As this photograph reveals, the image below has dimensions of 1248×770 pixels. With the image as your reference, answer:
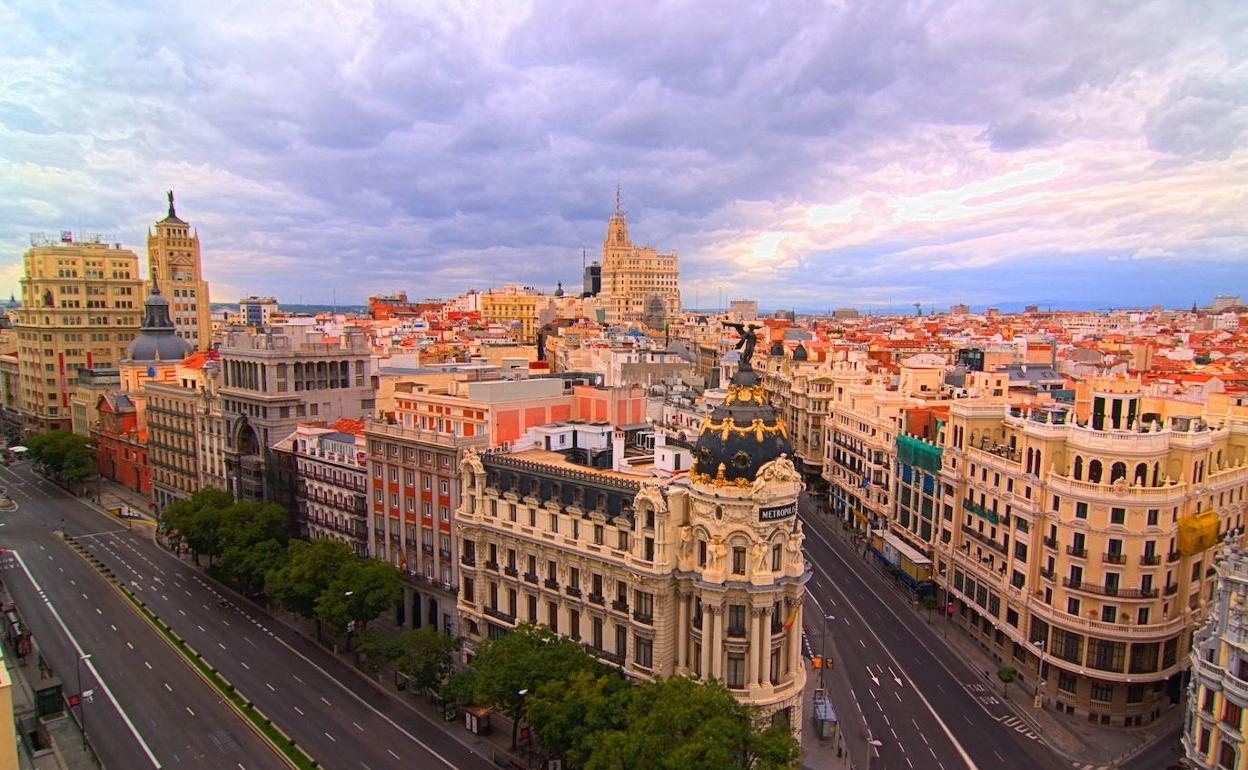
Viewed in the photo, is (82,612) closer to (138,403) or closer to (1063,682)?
(138,403)

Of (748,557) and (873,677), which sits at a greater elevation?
(748,557)

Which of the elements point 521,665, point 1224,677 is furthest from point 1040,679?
point 521,665

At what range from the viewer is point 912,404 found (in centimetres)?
12269

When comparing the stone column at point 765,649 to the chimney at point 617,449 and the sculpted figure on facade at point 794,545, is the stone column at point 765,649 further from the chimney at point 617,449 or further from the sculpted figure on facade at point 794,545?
the chimney at point 617,449

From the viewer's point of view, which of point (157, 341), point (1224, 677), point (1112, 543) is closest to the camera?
point (1224, 677)

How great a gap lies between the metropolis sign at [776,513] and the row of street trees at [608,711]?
13791 mm

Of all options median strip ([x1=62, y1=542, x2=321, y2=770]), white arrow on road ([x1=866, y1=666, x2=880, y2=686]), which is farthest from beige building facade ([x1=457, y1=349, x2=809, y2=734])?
median strip ([x1=62, y1=542, x2=321, y2=770])

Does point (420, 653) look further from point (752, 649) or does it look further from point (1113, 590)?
point (1113, 590)

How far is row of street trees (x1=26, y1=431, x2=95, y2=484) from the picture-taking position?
15912 centimetres

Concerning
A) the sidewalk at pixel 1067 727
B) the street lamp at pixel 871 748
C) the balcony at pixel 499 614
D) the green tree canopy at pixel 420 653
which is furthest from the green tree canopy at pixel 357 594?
the sidewalk at pixel 1067 727

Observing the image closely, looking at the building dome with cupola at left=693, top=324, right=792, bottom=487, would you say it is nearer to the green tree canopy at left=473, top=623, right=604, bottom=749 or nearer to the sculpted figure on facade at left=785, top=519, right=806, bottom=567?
the sculpted figure on facade at left=785, top=519, right=806, bottom=567

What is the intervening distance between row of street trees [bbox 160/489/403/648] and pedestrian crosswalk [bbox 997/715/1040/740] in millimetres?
62993

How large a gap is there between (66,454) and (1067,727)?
17556 cm

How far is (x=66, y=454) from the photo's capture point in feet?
527
